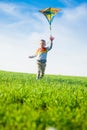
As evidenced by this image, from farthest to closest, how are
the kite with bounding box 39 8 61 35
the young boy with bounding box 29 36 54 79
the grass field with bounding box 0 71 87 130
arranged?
the kite with bounding box 39 8 61 35, the young boy with bounding box 29 36 54 79, the grass field with bounding box 0 71 87 130

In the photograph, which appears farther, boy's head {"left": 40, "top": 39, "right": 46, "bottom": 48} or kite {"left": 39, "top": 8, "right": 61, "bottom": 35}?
kite {"left": 39, "top": 8, "right": 61, "bottom": 35}

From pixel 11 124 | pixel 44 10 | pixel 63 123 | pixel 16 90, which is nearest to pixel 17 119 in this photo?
pixel 11 124

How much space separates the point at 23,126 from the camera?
20.7 ft

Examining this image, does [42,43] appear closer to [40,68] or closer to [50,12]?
[40,68]

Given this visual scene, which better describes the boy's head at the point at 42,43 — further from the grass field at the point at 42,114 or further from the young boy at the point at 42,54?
the grass field at the point at 42,114

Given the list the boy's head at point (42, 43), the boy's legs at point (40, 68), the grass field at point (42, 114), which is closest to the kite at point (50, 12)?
the boy's head at point (42, 43)

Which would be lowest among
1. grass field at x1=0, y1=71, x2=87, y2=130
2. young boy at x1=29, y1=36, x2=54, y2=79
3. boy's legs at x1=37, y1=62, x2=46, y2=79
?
grass field at x1=0, y1=71, x2=87, y2=130

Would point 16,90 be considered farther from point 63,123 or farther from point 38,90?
point 63,123

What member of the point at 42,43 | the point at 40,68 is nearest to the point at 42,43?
the point at 42,43

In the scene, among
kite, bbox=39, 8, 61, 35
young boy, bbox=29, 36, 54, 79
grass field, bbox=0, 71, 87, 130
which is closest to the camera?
grass field, bbox=0, 71, 87, 130

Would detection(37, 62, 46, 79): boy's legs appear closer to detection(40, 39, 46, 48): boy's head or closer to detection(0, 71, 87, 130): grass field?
detection(40, 39, 46, 48): boy's head

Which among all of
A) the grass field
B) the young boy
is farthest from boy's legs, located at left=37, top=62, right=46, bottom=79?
the grass field

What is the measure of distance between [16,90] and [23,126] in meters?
4.99

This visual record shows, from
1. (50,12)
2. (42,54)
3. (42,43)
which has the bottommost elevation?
(42,54)
